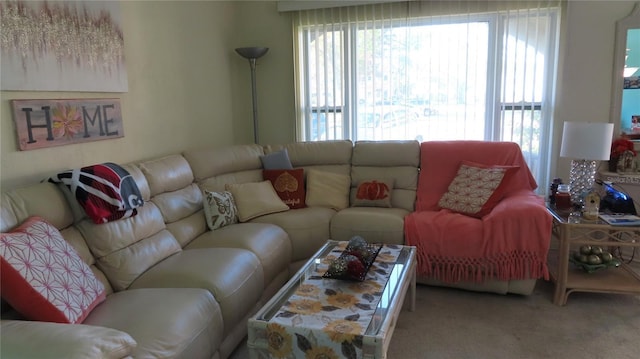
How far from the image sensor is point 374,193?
3.35 meters

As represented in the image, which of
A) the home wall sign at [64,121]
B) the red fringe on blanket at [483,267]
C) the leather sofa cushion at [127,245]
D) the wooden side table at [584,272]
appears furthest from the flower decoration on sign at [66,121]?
the wooden side table at [584,272]

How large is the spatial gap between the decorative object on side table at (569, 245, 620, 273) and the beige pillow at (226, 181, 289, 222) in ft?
6.64

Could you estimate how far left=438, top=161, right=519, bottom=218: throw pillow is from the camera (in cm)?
295

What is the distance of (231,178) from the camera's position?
3398 mm

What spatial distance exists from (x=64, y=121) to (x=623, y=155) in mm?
3837

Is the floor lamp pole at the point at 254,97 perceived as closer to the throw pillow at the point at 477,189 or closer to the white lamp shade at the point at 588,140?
the throw pillow at the point at 477,189

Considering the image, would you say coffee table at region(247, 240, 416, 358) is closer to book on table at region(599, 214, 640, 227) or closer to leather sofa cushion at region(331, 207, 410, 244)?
leather sofa cushion at region(331, 207, 410, 244)

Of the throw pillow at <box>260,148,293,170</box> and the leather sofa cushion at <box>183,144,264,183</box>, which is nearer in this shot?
the leather sofa cushion at <box>183,144,264,183</box>

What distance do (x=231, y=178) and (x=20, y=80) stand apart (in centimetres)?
157

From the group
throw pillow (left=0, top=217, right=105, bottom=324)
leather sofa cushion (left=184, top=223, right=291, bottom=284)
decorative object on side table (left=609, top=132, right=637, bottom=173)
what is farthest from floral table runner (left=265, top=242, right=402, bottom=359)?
decorative object on side table (left=609, top=132, right=637, bottom=173)

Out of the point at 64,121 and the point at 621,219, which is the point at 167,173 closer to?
the point at 64,121

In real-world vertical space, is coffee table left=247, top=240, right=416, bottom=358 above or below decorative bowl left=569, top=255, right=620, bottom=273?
above

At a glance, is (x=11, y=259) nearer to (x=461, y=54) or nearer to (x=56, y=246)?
(x=56, y=246)

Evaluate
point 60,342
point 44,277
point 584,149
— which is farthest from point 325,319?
point 584,149
